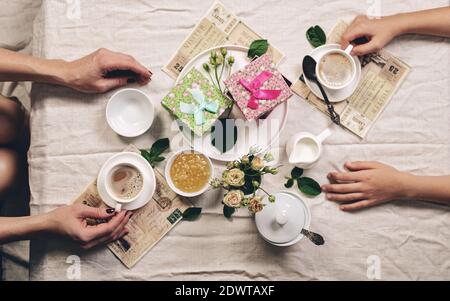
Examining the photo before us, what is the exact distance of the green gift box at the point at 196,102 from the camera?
983 millimetres

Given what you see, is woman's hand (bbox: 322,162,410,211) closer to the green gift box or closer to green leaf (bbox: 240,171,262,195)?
green leaf (bbox: 240,171,262,195)

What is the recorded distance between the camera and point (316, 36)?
1.07 meters

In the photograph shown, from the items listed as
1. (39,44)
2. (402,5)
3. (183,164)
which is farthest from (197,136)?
(402,5)

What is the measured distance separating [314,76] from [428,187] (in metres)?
0.42

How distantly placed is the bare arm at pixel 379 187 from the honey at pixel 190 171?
330mm

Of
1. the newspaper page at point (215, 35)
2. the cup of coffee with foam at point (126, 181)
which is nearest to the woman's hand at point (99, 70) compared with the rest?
the newspaper page at point (215, 35)

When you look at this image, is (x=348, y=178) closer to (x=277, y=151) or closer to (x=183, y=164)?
(x=277, y=151)

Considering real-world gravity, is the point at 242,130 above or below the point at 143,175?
above

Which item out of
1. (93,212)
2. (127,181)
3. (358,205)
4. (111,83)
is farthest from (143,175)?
(358,205)

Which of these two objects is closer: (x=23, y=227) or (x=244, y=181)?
(x=244, y=181)

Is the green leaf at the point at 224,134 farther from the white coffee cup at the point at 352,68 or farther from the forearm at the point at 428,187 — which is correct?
the forearm at the point at 428,187
